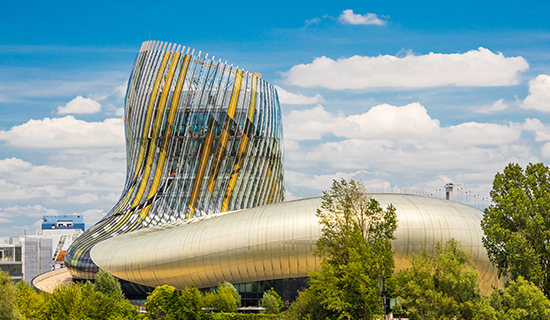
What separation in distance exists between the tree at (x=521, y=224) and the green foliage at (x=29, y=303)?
3008 centimetres

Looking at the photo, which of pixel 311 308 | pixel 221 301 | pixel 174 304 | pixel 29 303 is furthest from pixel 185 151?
pixel 311 308

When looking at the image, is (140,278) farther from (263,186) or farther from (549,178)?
(549,178)

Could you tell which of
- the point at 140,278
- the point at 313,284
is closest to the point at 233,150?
the point at 140,278

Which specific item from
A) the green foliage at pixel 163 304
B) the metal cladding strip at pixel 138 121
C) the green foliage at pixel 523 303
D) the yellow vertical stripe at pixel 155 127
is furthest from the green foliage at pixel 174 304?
the metal cladding strip at pixel 138 121

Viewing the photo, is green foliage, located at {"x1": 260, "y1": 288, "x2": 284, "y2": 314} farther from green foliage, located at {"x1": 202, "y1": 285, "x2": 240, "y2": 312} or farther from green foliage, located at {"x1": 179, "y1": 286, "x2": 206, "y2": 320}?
green foliage, located at {"x1": 179, "y1": 286, "x2": 206, "y2": 320}

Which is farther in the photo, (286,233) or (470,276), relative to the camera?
(286,233)

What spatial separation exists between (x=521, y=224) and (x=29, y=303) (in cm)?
3285

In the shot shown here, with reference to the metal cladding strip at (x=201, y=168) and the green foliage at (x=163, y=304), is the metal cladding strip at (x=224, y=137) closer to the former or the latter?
the metal cladding strip at (x=201, y=168)

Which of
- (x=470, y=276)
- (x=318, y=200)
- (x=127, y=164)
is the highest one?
(x=127, y=164)

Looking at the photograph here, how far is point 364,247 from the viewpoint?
35.5 metres

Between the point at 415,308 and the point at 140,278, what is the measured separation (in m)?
26.2

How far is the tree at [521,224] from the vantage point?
124 ft

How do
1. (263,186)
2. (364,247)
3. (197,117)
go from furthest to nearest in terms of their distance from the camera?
(263,186), (197,117), (364,247)

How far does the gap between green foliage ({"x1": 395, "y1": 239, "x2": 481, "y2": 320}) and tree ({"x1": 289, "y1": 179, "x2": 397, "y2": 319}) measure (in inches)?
62.5
